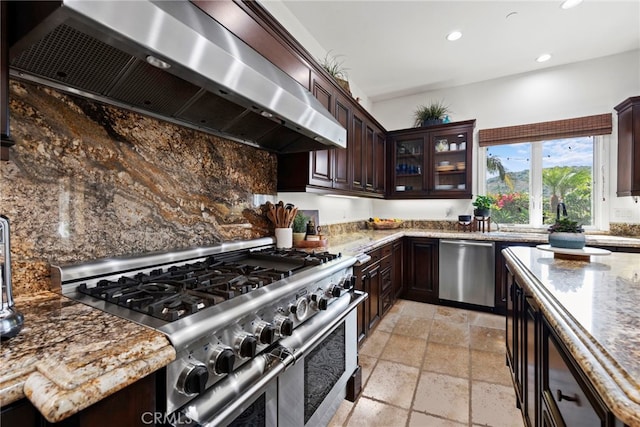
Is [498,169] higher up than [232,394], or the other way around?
[498,169]

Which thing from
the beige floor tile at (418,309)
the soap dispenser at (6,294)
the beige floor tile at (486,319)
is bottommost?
the beige floor tile at (486,319)

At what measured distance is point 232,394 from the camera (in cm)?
88

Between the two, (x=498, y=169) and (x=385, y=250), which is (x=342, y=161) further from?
(x=498, y=169)

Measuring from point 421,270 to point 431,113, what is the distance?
7.34 feet

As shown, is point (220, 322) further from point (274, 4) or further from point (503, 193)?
point (503, 193)

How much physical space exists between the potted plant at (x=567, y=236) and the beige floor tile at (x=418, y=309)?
183 centimetres

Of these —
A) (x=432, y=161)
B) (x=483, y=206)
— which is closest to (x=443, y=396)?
(x=483, y=206)

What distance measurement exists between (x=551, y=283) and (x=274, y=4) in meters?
2.78

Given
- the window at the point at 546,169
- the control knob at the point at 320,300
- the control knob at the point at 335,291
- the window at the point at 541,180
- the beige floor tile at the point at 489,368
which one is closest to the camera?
the control knob at the point at 320,300

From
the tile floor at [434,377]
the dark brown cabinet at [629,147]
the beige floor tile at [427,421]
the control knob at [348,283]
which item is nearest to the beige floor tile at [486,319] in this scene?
the tile floor at [434,377]

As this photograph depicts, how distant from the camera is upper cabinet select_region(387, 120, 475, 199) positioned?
383cm

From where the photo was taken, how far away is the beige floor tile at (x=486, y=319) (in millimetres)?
2951

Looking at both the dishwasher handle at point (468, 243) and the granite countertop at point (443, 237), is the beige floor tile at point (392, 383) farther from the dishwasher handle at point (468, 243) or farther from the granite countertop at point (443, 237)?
the dishwasher handle at point (468, 243)

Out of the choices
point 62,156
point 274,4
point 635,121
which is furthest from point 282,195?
point 635,121
